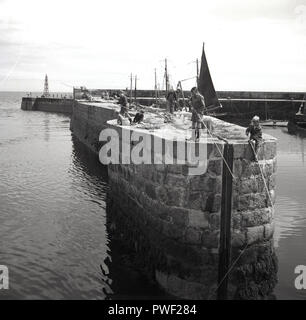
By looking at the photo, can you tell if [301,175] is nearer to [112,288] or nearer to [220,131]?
[220,131]

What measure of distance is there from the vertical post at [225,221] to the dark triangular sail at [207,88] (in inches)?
500

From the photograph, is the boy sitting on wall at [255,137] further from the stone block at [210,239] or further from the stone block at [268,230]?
the stone block at [210,239]

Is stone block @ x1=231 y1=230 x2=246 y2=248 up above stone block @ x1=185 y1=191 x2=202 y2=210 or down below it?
below

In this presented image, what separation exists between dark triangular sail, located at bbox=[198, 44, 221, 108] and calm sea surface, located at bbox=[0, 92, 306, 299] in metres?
6.49

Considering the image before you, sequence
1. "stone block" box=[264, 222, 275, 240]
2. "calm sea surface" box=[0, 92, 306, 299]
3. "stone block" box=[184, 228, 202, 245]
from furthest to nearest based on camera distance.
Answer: "calm sea surface" box=[0, 92, 306, 299] < "stone block" box=[264, 222, 275, 240] < "stone block" box=[184, 228, 202, 245]

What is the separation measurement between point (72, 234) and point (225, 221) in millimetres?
7453

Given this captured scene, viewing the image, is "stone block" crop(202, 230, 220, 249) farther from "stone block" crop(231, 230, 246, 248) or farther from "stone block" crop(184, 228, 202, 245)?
"stone block" crop(231, 230, 246, 248)

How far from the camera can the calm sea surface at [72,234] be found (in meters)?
11.5

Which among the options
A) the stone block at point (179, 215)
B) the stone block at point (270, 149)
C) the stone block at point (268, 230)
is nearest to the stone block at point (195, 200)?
the stone block at point (179, 215)

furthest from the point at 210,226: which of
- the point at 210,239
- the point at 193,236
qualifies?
the point at 193,236

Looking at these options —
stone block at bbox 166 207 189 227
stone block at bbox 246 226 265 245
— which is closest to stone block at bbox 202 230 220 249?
stone block at bbox 166 207 189 227

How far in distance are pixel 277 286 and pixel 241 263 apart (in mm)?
1808

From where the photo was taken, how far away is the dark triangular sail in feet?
75.4

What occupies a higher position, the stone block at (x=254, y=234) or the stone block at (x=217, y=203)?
the stone block at (x=217, y=203)
